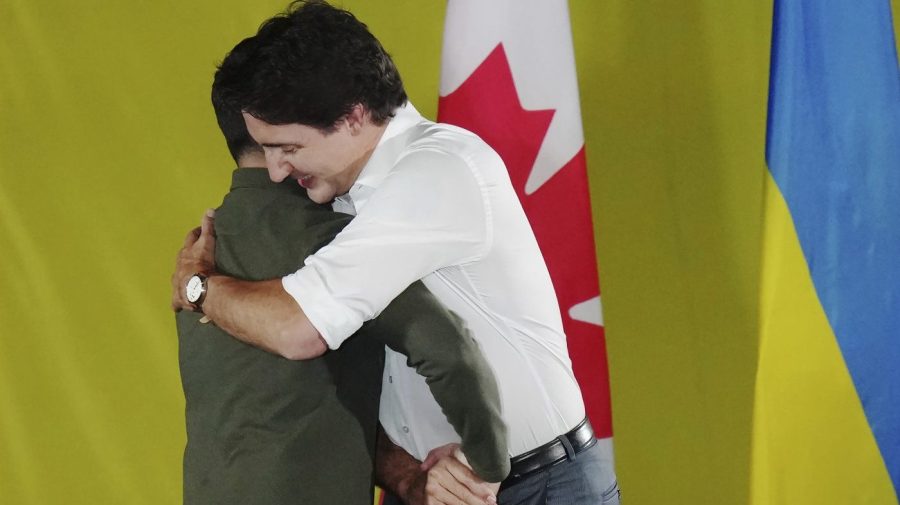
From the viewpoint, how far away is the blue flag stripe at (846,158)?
1672 mm

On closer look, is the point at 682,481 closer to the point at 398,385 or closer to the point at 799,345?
the point at 799,345

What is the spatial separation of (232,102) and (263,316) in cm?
33

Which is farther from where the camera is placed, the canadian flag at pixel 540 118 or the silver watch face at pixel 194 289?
the canadian flag at pixel 540 118

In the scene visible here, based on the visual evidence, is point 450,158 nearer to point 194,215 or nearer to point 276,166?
point 276,166

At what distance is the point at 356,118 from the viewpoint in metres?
1.45

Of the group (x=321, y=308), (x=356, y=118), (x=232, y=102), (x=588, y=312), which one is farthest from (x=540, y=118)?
(x=321, y=308)

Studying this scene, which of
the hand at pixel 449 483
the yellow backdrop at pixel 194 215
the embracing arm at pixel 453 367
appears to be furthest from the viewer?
the yellow backdrop at pixel 194 215

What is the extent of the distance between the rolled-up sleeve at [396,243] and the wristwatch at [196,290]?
0.41ft

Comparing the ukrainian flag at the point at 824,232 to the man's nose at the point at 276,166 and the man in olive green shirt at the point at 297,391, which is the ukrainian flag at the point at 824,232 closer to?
the man in olive green shirt at the point at 297,391

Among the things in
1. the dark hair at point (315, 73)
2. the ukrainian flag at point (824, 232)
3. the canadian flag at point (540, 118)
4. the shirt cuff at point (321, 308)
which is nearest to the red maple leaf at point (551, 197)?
the canadian flag at point (540, 118)

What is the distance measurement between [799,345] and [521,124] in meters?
0.60

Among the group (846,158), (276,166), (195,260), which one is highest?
(276,166)

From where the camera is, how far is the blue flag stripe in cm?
167

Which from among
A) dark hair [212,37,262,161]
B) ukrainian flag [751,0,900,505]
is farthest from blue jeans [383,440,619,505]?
dark hair [212,37,262,161]
